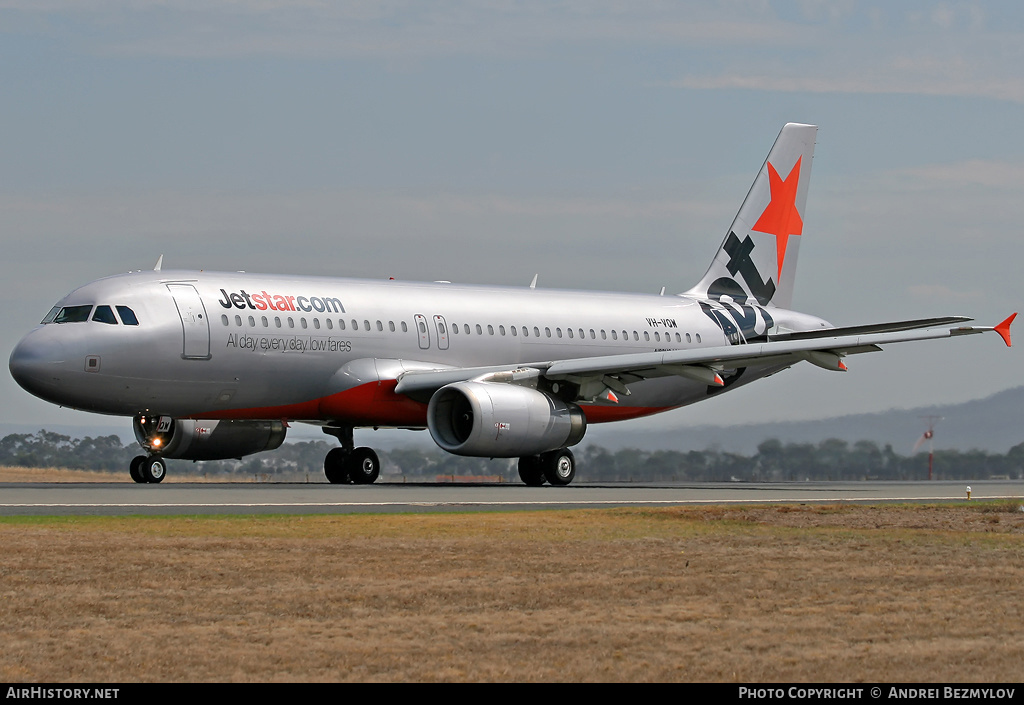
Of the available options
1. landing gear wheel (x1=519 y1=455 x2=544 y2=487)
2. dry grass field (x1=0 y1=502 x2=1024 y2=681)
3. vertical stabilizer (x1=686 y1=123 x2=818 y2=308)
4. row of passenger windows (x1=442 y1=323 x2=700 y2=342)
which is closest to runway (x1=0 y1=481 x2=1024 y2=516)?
landing gear wheel (x1=519 y1=455 x2=544 y2=487)

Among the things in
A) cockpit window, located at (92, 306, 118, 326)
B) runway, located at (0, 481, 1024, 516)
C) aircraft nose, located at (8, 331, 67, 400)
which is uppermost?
cockpit window, located at (92, 306, 118, 326)

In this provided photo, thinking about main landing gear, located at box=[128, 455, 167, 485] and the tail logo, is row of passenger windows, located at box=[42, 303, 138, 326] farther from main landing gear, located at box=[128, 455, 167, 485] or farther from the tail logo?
the tail logo

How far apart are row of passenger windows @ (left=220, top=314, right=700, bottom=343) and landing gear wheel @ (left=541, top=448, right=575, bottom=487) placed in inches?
130

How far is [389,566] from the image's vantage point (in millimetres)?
13688

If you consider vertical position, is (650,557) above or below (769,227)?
below

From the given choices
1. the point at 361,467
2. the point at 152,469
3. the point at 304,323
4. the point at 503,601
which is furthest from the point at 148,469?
the point at 503,601

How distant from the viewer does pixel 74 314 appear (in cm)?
2764

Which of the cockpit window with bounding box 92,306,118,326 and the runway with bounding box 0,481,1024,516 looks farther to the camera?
the cockpit window with bounding box 92,306,118,326

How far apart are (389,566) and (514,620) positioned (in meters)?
3.47

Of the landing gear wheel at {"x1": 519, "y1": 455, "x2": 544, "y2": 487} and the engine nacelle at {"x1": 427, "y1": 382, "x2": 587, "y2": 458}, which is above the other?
the engine nacelle at {"x1": 427, "y1": 382, "x2": 587, "y2": 458}

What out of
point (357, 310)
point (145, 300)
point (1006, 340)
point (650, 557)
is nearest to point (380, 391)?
point (357, 310)

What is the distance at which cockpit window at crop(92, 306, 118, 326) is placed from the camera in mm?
27391

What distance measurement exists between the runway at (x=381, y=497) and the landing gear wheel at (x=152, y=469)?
1.88 metres
